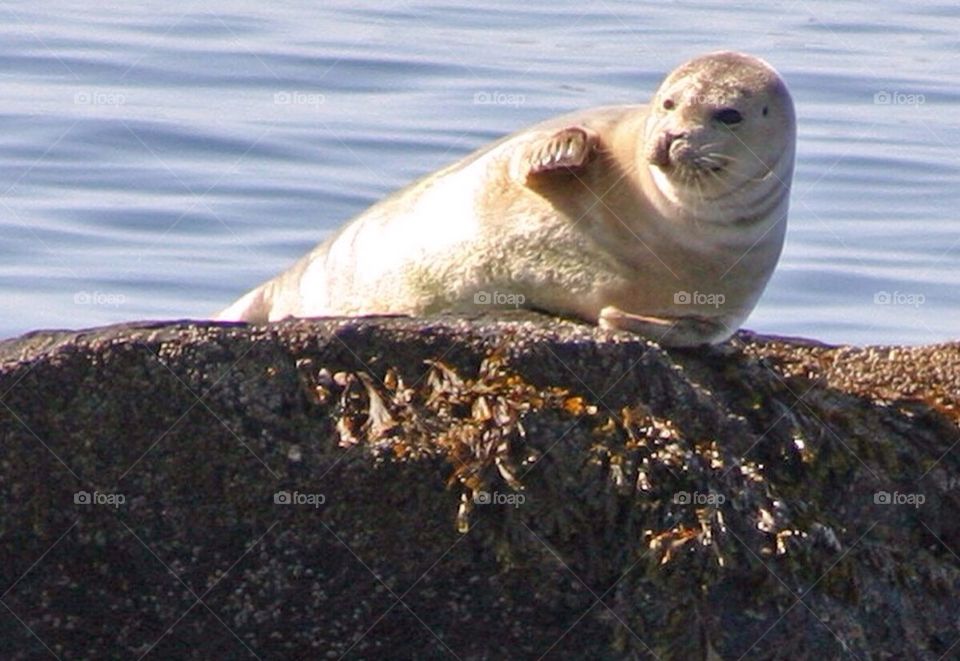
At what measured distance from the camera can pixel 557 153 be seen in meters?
5.66

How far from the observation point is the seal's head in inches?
216

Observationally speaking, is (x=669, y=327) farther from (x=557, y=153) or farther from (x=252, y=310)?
(x=252, y=310)

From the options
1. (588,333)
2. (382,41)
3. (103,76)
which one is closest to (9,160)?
(103,76)

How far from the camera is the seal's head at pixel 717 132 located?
5.49 m

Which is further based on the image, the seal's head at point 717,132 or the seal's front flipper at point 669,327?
the seal's head at point 717,132

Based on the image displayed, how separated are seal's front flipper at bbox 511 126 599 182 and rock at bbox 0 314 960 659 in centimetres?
95

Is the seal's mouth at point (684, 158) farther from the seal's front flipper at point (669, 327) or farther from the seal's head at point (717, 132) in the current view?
the seal's front flipper at point (669, 327)

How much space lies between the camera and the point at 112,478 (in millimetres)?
4340

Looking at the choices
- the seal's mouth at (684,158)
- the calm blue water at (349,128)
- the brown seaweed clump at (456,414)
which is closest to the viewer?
the brown seaweed clump at (456,414)

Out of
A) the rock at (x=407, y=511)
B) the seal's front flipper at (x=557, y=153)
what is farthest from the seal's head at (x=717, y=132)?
the rock at (x=407, y=511)

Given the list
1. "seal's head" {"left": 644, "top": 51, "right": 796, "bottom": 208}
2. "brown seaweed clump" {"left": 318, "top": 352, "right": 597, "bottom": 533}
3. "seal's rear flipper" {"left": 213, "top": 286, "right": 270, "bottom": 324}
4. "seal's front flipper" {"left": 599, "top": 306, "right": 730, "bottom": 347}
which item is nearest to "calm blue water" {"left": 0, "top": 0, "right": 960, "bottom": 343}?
"seal's rear flipper" {"left": 213, "top": 286, "right": 270, "bottom": 324}

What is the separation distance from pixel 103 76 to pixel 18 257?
385 cm

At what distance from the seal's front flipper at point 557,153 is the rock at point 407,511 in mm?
949

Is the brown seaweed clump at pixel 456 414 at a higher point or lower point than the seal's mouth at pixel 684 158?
lower
